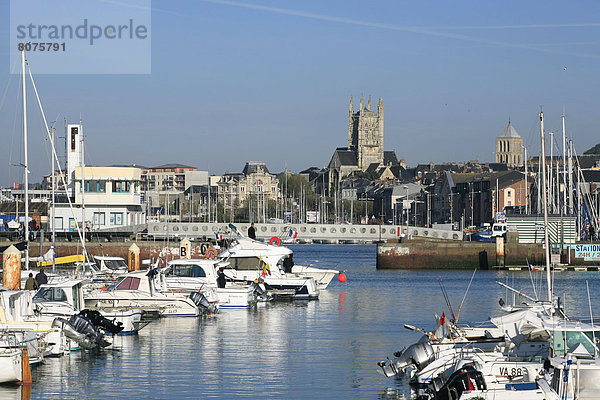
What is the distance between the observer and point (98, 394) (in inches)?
963

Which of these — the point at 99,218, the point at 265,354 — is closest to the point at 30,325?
the point at 265,354

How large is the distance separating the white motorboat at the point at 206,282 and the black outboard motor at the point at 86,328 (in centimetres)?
1142

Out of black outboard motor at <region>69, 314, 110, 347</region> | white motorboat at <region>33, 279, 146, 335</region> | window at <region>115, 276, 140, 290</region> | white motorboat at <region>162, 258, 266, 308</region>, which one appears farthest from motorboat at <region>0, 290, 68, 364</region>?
white motorboat at <region>162, 258, 266, 308</region>

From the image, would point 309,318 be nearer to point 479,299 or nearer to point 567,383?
point 479,299

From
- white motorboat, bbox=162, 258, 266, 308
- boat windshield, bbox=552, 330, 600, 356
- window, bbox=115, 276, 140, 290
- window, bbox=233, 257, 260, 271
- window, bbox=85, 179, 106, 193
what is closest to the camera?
boat windshield, bbox=552, 330, 600, 356

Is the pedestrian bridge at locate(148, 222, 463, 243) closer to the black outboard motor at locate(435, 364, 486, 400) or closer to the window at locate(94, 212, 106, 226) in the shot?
the window at locate(94, 212, 106, 226)

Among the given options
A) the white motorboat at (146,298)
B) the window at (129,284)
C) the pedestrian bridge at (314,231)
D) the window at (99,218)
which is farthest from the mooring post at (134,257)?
the pedestrian bridge at (314,231)

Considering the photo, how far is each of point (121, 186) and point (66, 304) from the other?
175 feet

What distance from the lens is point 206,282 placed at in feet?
141

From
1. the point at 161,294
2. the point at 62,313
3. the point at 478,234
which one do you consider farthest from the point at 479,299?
the point at 478,234

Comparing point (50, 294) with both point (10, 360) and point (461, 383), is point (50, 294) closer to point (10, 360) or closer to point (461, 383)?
point (10, 360)

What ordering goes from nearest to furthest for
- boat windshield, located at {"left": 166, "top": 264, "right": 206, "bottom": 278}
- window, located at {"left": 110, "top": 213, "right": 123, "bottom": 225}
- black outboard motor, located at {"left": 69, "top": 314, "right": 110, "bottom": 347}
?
1. black outboard motor, located at {"left": 69, "top": 314, "right": 110, "bottom": 347}
2. boat windshield, located at {"left": 166, "top": 264, "right": 206, "bottom": 278}
3. window, located at {"left": 110, "top": 213, "right": 123, "bottom": 225}

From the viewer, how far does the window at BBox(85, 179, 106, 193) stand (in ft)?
273

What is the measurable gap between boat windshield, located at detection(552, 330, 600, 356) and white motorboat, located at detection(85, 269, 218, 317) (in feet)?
65.0
